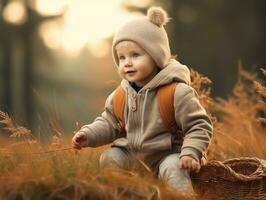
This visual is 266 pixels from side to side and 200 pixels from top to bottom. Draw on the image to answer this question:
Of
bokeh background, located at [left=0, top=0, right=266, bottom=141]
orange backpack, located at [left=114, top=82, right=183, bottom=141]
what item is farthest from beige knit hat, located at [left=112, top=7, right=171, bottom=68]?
bokeh background, located at [left=0, top=0, right=266, bottom=141]

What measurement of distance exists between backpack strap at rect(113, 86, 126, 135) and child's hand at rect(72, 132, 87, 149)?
271 mm

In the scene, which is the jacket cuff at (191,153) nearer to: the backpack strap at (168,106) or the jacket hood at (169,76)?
the backpack strap at (168,106)

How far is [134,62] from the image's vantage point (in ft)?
13.4

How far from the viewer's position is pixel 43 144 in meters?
4.34

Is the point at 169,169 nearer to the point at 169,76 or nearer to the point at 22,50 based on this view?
the point at 169,76

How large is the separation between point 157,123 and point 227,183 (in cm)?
58

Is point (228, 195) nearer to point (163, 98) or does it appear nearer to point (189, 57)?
point (163, 98)

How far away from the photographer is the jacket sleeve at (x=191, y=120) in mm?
3792

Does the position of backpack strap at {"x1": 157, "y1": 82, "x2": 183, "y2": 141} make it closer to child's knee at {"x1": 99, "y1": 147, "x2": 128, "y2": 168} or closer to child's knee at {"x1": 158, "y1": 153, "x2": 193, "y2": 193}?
child's knee at {"x1": 158, "y1": 153, "x2": 193, "y2": 193}

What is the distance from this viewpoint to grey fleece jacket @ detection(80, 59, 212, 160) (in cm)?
385

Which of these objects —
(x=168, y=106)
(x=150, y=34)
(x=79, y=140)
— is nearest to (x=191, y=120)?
(x=168, y=106)

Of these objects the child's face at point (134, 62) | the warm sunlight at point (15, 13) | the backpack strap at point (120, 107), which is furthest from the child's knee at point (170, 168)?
the warm sunlight at point (15, 13)

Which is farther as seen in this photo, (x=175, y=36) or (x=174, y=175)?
(x=175, y=36)

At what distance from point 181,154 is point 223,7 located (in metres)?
13.7
